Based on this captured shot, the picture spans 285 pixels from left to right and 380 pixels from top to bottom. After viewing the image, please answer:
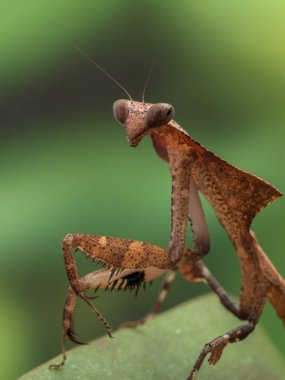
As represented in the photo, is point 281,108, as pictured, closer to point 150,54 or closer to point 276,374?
point 150,54

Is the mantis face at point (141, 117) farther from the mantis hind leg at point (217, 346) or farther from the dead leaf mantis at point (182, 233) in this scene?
the mantis hind leg at point (217, 346)

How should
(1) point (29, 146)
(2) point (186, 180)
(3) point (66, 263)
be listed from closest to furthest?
1. (3) point (66, 263)
2. (2) point (186, 180)
3. (1) point (29, 146)

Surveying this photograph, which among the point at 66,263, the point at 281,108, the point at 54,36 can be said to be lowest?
the point at 66,263

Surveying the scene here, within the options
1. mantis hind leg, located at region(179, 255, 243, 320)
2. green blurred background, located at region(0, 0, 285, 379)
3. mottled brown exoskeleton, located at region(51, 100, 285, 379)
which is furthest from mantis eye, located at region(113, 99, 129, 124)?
green blurred background, located at region(0, 0, 285, 379)

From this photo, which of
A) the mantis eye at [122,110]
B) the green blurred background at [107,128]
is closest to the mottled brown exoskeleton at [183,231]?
the mantis eye at [122,110]

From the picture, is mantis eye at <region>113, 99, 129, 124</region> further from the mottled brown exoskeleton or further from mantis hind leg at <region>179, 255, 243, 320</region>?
mantis hind leg at <region>179, 255, 243, 320</region>

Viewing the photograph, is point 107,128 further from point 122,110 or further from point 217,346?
point 217,346

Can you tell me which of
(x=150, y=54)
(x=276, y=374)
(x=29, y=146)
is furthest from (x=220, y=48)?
(x=276, y=374)
